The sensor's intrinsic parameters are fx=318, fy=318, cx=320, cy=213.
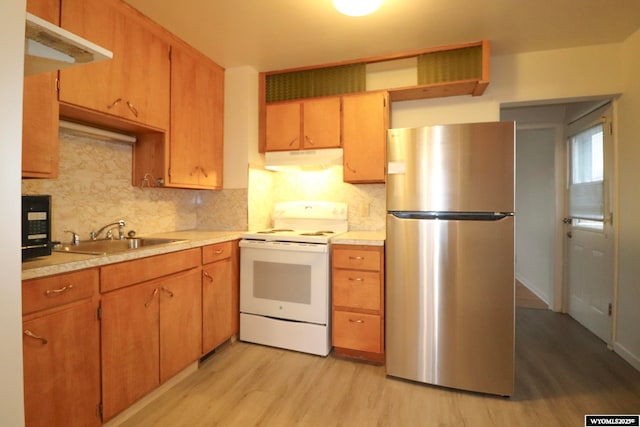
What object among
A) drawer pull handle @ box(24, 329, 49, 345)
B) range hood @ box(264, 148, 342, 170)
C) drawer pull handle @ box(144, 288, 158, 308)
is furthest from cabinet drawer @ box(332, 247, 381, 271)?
drawer pull handle @ box(24, 329, 49, 345)

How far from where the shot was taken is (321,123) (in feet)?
9.21

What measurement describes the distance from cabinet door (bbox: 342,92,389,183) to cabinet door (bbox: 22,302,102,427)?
2.02 meters

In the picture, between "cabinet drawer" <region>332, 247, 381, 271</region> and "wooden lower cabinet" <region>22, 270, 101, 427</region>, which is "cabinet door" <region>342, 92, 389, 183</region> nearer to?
"cabinet drawer" <region>332, 247, 381, 271</region>

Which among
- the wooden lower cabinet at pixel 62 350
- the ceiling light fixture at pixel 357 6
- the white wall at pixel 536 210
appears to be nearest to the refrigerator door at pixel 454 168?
the ceiling light fixture at pixel 357 6

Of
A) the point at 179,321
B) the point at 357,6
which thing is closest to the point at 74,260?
the point at 179,321

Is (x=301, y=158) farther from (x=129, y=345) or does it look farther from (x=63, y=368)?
(x=63, y=368)

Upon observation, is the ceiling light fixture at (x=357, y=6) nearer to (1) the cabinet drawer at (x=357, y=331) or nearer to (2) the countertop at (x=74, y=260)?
(2) the countertop at (x=74, y=260)

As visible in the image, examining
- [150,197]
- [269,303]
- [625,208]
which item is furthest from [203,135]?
[625,208]

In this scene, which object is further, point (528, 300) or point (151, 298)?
point (528, 300)

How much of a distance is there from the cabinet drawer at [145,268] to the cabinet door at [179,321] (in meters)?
0.06

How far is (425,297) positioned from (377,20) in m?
1.85

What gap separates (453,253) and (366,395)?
103cm

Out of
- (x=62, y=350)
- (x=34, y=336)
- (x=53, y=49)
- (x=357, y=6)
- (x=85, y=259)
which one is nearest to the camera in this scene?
(x=53, y=49)

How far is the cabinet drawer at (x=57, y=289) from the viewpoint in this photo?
4.06 ft
